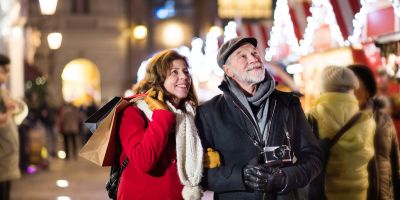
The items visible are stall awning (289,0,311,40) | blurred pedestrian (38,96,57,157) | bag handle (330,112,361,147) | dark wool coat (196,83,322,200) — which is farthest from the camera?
blurred pedestrian (38,96,57,157)

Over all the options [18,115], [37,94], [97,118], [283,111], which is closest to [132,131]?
[97,118]

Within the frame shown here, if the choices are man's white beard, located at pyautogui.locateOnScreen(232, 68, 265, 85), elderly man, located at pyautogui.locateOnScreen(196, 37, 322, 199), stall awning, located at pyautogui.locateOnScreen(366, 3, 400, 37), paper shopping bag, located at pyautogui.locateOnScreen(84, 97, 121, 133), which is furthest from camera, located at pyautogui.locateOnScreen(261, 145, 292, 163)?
stall awning, located at pyautogui.locateOnScreen(366, 3, 400, 37)

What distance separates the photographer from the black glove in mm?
3748

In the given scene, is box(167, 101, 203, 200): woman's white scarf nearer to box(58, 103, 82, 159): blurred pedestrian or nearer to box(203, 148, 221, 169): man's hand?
box(203, 148, 221, 169): man's hand

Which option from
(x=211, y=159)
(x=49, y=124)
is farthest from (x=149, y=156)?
(x=49, y=124)

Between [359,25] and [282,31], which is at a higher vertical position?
[359,25]

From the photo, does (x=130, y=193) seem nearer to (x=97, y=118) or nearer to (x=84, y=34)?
(x=97, y=118)

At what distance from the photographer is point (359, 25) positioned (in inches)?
394

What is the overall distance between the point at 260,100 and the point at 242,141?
26 cm

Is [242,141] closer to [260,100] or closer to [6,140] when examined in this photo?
[260,100]

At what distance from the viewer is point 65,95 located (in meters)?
34.9

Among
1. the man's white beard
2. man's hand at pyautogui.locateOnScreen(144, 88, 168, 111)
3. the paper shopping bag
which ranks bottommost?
the paper shopping bag

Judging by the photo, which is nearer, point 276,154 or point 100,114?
point 276,154

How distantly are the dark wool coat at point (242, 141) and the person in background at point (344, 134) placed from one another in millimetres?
1512
